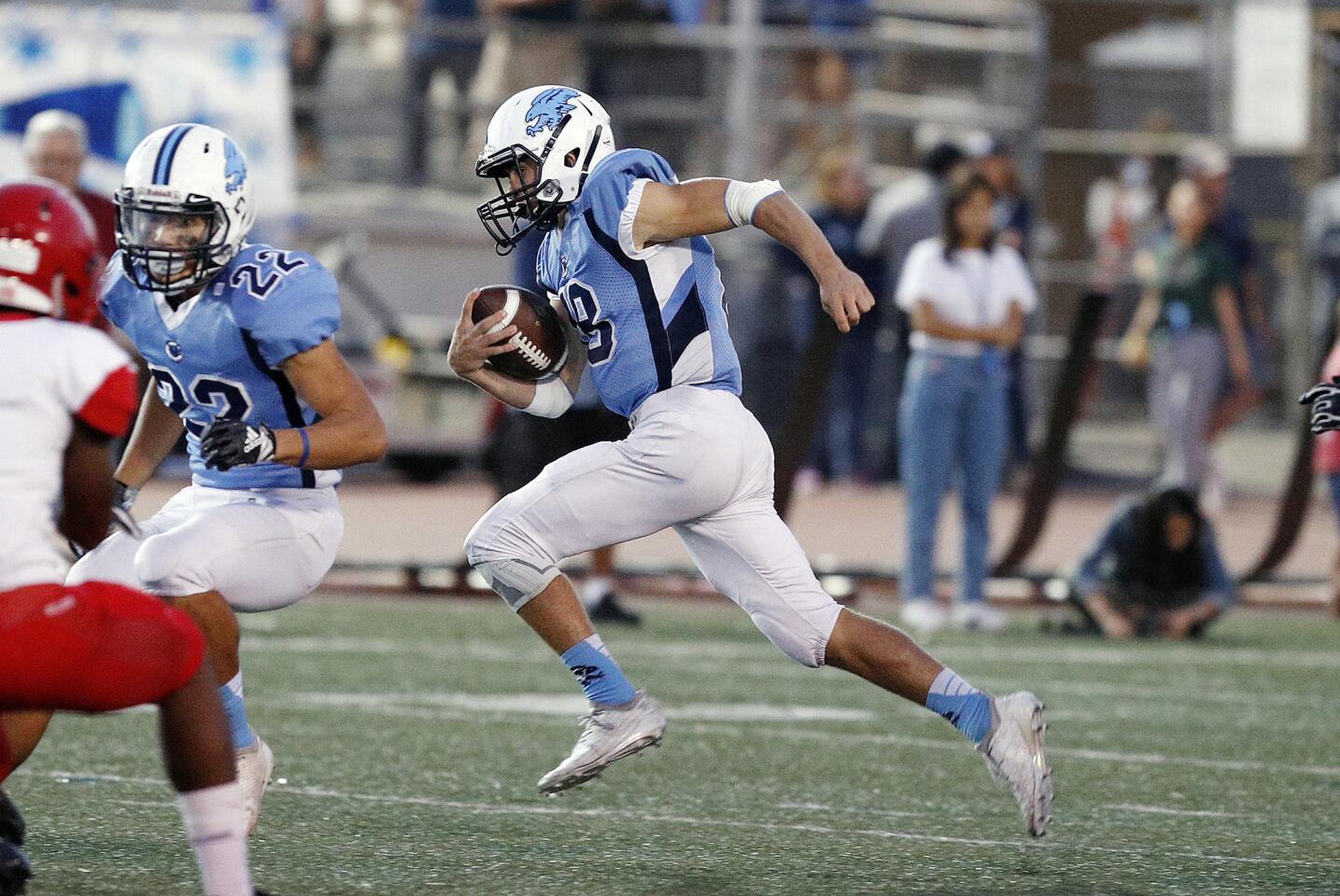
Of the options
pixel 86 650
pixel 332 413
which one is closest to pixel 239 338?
pixel 332 413

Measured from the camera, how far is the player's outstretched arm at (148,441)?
508 cm

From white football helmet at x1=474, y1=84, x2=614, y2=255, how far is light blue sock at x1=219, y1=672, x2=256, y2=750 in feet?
3.75

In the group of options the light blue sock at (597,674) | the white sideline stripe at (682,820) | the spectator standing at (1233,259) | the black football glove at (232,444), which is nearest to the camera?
the black football glove at (232,444)

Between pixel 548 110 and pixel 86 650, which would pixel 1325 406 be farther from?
pixel 86 650

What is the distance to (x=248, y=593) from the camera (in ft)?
15.6

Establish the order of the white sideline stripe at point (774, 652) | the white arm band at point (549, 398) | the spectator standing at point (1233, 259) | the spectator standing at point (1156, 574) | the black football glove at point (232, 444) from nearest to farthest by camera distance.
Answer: the black football glove at point (232, 444) < the white arm band at point (549, 398) < the white sideline stripe at point (774, 652) < the spectator standing at point (1156, 574) < the spectator standing at point (1233, 259)

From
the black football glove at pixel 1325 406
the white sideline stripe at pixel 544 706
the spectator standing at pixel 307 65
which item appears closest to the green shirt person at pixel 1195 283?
the spectator standing at pixel 307 65

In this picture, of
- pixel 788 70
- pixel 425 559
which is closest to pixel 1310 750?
pixel 425 559

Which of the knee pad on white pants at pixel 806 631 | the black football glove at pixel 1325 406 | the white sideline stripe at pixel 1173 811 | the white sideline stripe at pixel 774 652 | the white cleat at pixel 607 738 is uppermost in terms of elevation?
the black football glove at pixel 1325 406

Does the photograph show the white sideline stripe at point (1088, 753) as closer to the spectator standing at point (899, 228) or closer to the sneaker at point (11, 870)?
the sneaker at point (11, 870)

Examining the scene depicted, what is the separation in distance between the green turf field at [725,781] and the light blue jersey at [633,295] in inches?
39.3

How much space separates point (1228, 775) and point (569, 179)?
2366mm

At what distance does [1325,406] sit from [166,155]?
2513 mm

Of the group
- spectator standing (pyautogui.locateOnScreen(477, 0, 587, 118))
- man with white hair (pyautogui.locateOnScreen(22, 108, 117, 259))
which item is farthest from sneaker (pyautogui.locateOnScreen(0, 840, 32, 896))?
spectator standing (pyautogui.locateOnScreen(477, 0, 587, 118))
